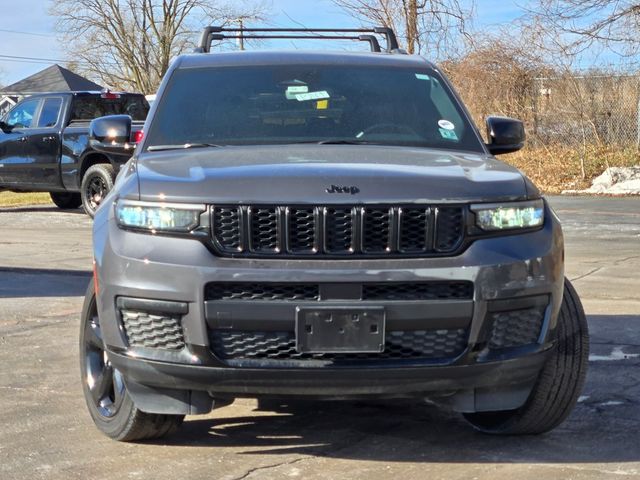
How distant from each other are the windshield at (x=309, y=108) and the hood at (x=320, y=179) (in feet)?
1.65

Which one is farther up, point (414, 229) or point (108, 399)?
point (414, 229)

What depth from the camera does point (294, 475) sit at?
4203mm

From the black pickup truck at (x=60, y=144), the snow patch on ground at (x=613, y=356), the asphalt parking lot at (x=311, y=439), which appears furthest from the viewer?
the black pickup truck at (x=60, y=144)

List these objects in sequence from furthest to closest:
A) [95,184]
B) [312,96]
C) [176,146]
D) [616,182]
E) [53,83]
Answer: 1. [53,83]
2. [616,182]
3. [95,184]
4. [312,96]
5. [176,146]

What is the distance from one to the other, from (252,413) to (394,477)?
1.16 meters

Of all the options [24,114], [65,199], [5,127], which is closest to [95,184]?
[24,114]

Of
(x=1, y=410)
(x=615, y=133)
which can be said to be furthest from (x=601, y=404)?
(x=615, y=133)

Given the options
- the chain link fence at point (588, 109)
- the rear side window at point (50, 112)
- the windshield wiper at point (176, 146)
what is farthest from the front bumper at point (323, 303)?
the chain link fence at point (588, 109)

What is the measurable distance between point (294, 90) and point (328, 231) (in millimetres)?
1613

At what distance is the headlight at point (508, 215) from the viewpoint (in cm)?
412

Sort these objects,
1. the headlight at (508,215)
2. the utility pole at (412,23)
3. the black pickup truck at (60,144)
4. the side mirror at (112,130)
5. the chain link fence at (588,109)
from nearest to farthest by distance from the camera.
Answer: the headlight at (508,215), the side mirror at (112,130), the black pickup truck at (60,144), the chain link fence at (588,109), the utility pole at (412,23)

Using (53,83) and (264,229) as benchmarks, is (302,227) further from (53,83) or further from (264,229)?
(53,83)

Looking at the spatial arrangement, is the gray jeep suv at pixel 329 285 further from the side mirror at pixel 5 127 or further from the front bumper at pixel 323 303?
the side mirror at pixel 5 127

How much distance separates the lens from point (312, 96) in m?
5.41
